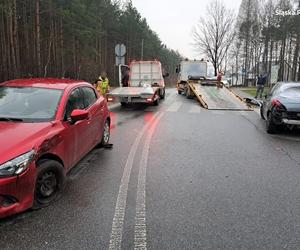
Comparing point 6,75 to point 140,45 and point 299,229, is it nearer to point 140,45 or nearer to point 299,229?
point 299,229

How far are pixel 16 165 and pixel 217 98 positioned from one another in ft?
53.5

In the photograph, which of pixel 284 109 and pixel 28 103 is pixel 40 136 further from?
pixel 284 109

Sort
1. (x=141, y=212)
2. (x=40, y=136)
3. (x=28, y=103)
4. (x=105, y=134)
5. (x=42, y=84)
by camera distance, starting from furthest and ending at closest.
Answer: (x=105, y=134) → (x=42, y=84) → (x=28, y=103) → (x=40, y=136) → (x=141, y=212)

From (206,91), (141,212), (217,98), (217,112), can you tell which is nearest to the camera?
(141,212)

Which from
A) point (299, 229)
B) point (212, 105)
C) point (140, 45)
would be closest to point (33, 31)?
point (212, 105)

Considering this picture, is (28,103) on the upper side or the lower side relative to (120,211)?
upper

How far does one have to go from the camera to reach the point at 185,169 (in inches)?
246

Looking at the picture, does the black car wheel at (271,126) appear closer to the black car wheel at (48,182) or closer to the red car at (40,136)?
the red car at (40,136)

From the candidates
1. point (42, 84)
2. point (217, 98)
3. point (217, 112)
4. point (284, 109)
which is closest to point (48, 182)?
point (42, 84)

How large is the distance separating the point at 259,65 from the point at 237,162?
61.6 meters

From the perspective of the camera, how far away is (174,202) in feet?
15.3

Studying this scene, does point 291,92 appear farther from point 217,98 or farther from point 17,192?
point 17,192

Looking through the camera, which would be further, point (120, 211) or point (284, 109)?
point (284, 109)

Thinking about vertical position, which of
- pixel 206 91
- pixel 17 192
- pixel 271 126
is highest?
pixel 206 91
